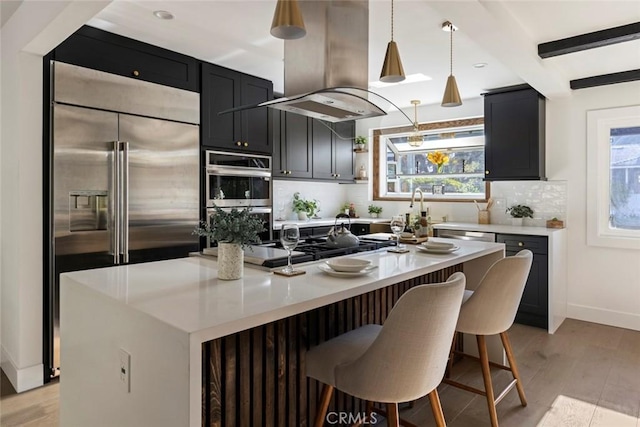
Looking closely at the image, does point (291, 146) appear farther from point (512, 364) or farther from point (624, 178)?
point (624, 178)

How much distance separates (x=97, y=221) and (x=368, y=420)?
2.28 meters

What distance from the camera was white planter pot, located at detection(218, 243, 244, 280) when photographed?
5.49 feet

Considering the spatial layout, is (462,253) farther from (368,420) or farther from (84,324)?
(84,324)

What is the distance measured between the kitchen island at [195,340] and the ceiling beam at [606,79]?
316 centimetres

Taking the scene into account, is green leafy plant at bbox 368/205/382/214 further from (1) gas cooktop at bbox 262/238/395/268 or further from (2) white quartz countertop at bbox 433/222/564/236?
(1) gas cooktop at bbox 262/238/395/268

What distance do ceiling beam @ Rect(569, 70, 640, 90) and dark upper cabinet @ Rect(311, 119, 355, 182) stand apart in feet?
8.13

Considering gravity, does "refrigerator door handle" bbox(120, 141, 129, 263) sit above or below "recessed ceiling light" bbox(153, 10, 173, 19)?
below

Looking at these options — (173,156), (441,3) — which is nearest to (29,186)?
(173,156)

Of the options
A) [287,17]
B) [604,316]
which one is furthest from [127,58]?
Result: [604,316]

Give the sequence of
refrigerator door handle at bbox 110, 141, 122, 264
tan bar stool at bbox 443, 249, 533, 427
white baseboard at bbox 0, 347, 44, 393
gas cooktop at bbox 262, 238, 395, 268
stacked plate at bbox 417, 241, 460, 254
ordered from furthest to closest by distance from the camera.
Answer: refrigerator door handle at bbox 110, 141, 122, 264 → white baseboard at bbox 0, 347, 44, 393 → stacked plate at bbox 417, 241, 460, 254 → tan bar stool at bbox 443, 249, 533, 427 → gas cooktop at bbox 262, 238, 395, 268

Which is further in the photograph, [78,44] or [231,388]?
[78,44]

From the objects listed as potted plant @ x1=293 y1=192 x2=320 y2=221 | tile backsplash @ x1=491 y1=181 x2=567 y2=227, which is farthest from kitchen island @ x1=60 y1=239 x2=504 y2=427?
potted plant @ x1=293 y1=192 x2=320 y2=221

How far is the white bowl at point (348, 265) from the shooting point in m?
1.76

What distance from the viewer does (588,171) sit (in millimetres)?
4215
